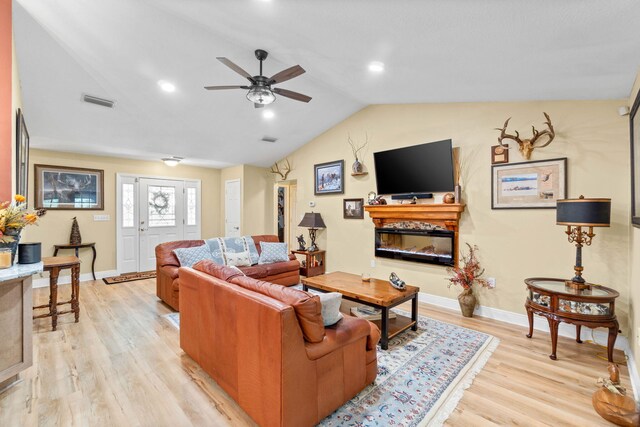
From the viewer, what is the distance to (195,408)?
2.00 meters

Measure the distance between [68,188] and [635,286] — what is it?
26.2ft

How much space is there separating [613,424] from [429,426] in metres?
1.20

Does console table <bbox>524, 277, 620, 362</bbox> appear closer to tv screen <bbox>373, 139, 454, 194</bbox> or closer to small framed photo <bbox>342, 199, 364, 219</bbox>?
tv screen <bbox>373, 139, 454, 194</bbox>

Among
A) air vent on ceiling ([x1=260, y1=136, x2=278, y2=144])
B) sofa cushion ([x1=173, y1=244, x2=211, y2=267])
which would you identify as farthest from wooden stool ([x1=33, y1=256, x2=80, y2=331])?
air vent on ceiling ([x1=260, y1=136, x2=278, y2=144])

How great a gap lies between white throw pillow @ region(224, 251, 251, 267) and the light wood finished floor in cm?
133

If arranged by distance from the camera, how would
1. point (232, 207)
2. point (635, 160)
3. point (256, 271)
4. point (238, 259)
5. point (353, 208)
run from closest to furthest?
point (635, 160) → point (256, 271) → point (238, 259) → point (353, 208) → point (232, 207)

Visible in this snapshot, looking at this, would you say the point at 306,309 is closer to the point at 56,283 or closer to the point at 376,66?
the point at 376,66

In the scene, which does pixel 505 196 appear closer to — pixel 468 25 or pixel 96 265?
pixel 468 25

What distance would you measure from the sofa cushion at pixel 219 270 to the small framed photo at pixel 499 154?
3.35m

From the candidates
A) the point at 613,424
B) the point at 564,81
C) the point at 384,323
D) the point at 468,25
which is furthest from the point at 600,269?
the point at 468,25

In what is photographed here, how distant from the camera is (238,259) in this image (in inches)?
181

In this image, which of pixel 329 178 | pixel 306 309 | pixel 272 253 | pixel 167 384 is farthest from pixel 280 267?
pixel 306 309

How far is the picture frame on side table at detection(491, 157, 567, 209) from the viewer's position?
3.23 m

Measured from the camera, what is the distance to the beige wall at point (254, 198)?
269 inches
